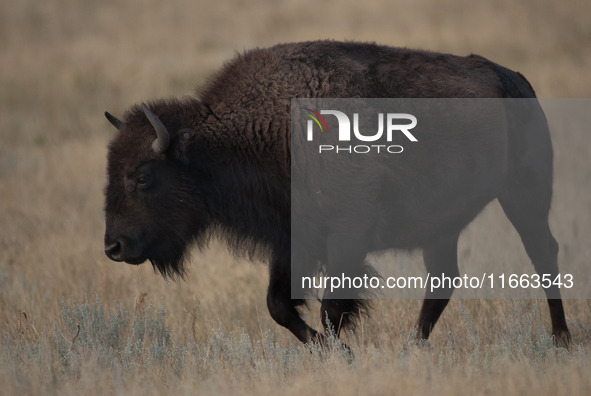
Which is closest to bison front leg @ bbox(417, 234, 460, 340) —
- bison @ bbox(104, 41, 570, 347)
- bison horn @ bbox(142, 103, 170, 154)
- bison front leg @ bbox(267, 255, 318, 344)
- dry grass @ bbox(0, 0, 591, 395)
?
dry grass @ bbox(0, 0, 591, 395)

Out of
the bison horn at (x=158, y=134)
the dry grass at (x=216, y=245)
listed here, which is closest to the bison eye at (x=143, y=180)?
the bison horn at (x=158, y=134)

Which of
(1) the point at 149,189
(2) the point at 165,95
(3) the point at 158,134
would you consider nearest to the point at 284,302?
(1) the point at 149,189

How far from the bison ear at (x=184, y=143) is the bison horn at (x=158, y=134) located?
0.34 ft

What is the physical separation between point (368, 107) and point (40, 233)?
19.1ft

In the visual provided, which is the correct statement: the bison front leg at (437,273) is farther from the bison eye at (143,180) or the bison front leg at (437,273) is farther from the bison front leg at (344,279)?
the bison eye at (143,180)

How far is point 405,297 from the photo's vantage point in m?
6.27

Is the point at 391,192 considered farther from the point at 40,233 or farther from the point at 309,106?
the point at 40,233

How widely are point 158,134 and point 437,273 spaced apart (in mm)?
3056

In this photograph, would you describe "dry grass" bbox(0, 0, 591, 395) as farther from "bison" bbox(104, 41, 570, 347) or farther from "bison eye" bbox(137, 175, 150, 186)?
"bison eye" bbox(137, 175, 150, 186)

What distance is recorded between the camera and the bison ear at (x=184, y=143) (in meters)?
4.27

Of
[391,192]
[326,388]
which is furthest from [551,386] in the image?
[391,192]

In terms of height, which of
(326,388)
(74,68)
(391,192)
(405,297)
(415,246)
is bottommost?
(326,388)

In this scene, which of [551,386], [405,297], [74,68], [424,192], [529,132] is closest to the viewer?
[551,386]

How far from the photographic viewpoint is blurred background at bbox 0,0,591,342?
6.29 metres
